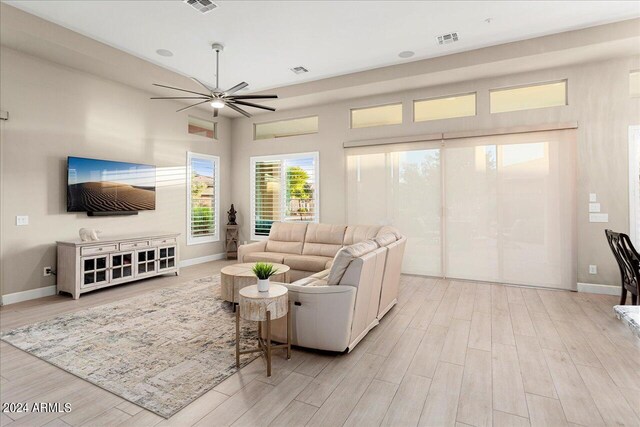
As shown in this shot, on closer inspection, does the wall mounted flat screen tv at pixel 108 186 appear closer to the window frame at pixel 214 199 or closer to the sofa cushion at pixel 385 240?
the window frame at pixel 214 199

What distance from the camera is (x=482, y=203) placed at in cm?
541

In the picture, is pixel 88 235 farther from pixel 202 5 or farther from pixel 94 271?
pixel 202 5

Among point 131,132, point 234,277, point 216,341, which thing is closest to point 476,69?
point 234,277

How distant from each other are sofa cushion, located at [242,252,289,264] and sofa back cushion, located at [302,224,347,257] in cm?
52

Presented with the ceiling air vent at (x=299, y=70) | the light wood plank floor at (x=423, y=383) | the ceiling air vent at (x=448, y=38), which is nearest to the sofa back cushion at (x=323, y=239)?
the light wood plank floor at (x=423, y=383)

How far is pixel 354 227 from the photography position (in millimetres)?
5543

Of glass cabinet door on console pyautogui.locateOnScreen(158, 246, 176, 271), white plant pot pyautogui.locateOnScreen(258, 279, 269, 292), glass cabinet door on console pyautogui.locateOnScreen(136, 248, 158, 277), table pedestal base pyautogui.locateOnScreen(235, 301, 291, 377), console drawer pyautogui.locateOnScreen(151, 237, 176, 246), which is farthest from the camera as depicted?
glass cabinet door on console pyautogui.locateOnScreen(158, 246, 176, 271)

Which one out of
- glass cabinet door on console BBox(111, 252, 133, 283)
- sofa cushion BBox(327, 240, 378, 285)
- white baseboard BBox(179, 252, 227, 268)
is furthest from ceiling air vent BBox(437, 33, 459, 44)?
white baseboard BBox(179, 252, 227, 268)

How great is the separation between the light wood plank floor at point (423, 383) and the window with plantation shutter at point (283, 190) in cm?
387

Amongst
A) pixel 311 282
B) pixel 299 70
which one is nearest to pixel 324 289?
pixel 311 282

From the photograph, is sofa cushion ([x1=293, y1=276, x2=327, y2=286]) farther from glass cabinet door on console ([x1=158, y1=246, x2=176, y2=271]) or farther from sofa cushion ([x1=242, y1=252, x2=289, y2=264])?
glass cabinet door on console ([x1=158, y1=246, x2=176, y2=271])

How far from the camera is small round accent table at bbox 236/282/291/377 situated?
2588mm

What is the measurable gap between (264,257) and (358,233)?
5.39 ft

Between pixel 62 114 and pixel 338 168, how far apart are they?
187 inches
